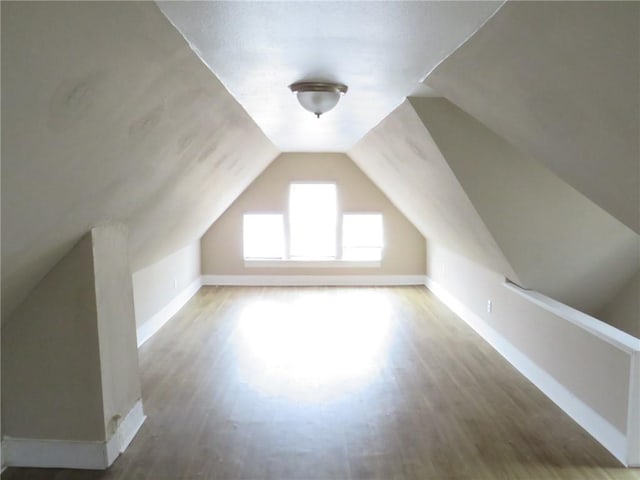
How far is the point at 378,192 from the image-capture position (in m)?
7.30

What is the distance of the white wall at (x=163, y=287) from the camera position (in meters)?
4.77

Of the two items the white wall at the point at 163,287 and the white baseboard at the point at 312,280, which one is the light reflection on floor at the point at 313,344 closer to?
the white baseboard at the point at 312,280

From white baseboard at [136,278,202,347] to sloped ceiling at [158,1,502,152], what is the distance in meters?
2.88

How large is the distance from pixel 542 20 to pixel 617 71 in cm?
25

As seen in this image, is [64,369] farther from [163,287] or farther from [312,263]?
[312,263]

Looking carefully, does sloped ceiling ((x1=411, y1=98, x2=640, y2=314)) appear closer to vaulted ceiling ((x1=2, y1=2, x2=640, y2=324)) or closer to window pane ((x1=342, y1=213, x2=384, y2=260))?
vaulted ceiling ((x1=2, y1=2, x2=640, y2=324))

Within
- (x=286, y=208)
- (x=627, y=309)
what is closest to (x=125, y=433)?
(x=627, y=309)

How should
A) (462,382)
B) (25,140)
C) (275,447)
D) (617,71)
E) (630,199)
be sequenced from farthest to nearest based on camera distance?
(462,382), (275,447), (630,199), (25,140), (617,71)

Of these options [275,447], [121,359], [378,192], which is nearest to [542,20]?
[275,447]

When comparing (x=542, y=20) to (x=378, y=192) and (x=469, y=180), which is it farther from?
(x=378, y=192)

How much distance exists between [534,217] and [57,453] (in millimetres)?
3494

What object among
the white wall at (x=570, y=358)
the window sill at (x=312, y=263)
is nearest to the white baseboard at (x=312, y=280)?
the window sill at (x=312, y=263)

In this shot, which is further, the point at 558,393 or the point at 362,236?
the point at 362,236

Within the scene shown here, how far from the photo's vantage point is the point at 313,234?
750 cm
